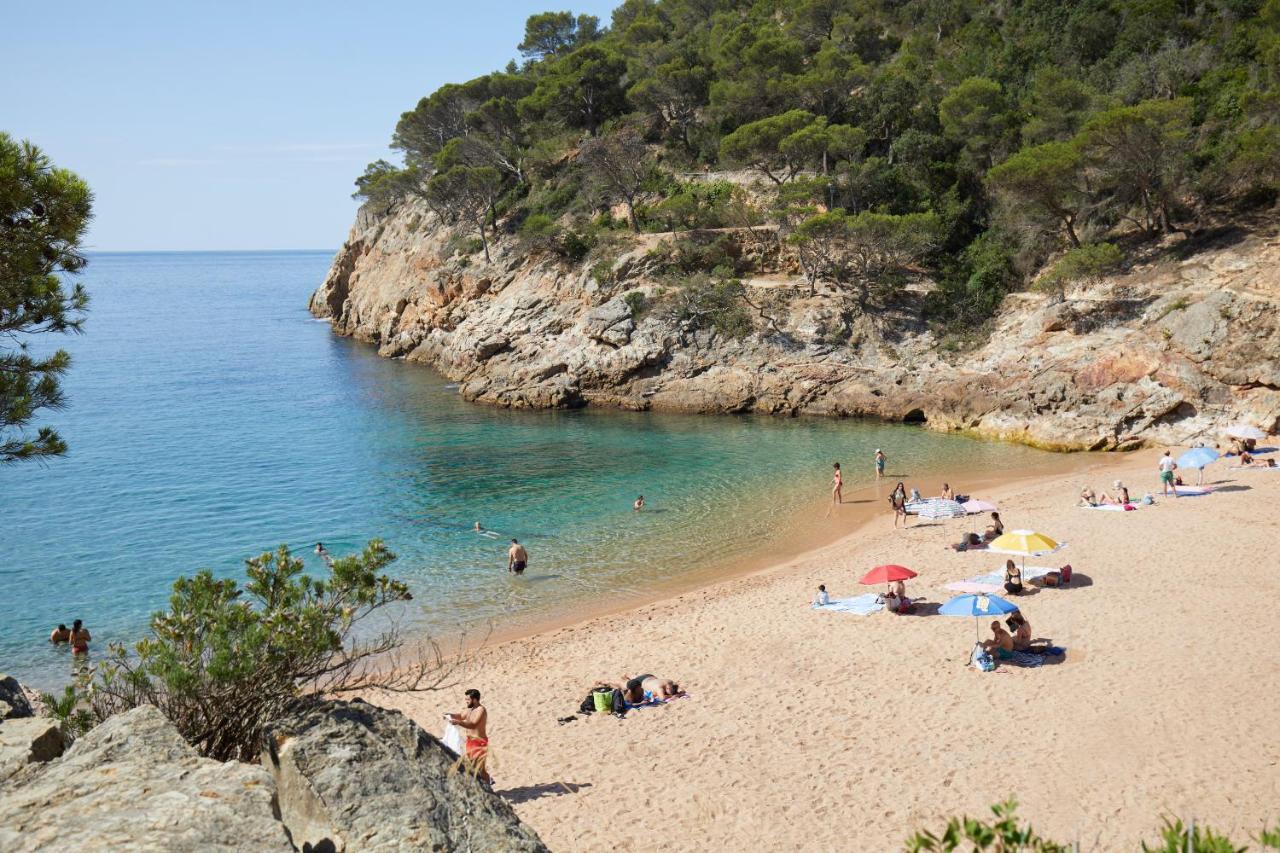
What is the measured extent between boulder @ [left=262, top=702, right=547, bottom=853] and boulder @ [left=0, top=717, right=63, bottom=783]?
1529 millimetres

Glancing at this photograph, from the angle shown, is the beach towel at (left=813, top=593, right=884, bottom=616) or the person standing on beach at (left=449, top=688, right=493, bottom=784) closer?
the person standing on beach at (left=449, top=688, right=493, bottom=784)

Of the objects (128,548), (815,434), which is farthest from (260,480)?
(815,434)

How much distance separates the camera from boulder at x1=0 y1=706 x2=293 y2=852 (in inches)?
186

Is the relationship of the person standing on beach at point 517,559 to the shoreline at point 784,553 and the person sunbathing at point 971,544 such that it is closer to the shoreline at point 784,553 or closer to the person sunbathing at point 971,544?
the shoreline at point 784,553

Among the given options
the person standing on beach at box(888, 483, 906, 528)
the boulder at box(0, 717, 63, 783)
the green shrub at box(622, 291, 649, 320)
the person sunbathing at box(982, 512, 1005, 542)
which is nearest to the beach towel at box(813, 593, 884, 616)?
the person sunbathing at box(982, 512, 1005, 542)

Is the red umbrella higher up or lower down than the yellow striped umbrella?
lower down

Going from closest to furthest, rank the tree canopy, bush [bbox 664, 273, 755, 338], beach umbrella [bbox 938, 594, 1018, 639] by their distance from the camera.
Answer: the tree canopy → beach umbrella [bbox 938, 594, 1018, 639] → bush [bbox 664, 273, 755, 338]

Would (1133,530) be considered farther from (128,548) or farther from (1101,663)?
(128,548)

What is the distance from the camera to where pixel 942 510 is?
893 inches

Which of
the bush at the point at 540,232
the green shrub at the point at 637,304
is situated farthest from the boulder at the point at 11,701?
the bush at the point at 540,232

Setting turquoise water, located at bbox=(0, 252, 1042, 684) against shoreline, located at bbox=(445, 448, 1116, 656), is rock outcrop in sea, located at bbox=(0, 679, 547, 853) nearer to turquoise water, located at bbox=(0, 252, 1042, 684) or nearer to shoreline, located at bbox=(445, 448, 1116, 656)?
shoreline, located at bbox=(445, 448, 1116, 656)

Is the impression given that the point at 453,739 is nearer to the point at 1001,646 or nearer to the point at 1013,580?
the point at 1001,646

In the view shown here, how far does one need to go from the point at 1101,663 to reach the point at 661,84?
158 ft

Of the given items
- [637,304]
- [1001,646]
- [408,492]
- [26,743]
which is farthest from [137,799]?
[637,304]
